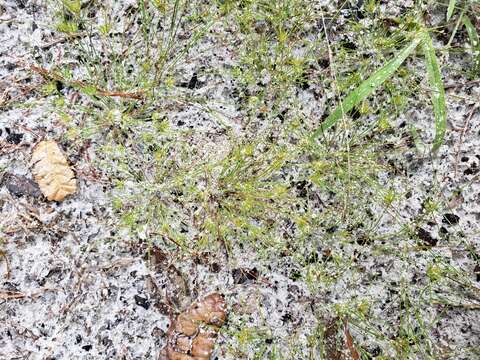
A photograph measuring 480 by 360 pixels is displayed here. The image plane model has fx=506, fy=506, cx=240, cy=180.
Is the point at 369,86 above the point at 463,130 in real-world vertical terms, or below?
above

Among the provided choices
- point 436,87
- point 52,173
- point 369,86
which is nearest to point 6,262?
point 52,173

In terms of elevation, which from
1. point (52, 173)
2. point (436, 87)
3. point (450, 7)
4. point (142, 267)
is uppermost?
point (450, 7)

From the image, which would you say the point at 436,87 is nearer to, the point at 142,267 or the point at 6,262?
the point at 142,267

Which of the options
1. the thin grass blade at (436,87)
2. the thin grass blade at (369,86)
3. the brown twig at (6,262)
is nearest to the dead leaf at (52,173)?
the brown twig at (6,262)

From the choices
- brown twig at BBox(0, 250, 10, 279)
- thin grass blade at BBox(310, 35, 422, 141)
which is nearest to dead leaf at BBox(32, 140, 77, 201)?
brown twig at BBox(0, 250, 10, 279)

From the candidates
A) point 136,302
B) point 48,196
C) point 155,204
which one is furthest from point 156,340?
point 48,196
